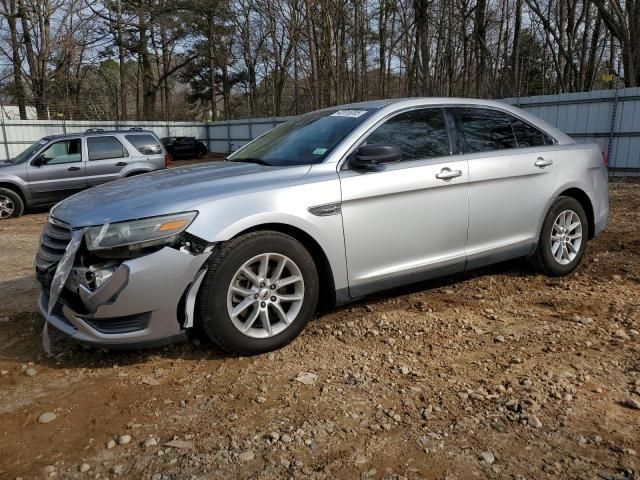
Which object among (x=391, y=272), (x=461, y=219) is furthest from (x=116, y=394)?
(x=461, y=219)

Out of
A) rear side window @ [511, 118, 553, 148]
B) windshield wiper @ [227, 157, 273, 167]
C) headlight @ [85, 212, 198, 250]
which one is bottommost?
headlight @ [85, 212, 198, 250]

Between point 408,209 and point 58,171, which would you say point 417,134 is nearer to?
point 408,209

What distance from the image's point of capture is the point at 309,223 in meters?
3.34

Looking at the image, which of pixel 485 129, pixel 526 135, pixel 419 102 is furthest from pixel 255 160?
pixel 526 135

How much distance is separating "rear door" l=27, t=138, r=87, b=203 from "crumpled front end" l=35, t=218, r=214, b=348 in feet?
28.0

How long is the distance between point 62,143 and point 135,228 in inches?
360

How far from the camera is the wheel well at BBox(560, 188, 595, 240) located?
187 inches

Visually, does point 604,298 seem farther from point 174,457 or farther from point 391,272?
point 174,457

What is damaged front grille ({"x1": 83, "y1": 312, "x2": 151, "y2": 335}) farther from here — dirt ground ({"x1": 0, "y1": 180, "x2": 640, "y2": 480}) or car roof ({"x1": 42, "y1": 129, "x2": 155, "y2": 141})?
car roof ({"x1": 42, "y1": 129, "x2": 155, "y2": 141})

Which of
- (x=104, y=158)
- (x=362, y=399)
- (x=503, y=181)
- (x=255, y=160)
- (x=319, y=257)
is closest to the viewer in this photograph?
(x=362, y=399)

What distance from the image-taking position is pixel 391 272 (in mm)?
3723

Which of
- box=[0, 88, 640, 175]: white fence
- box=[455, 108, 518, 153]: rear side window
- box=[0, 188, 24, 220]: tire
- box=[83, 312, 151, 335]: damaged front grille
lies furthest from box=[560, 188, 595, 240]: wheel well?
box=[0, 188, 24, 220]: tire

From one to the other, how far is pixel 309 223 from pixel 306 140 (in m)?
0.93

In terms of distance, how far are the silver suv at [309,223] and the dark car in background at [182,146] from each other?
24814 mm
